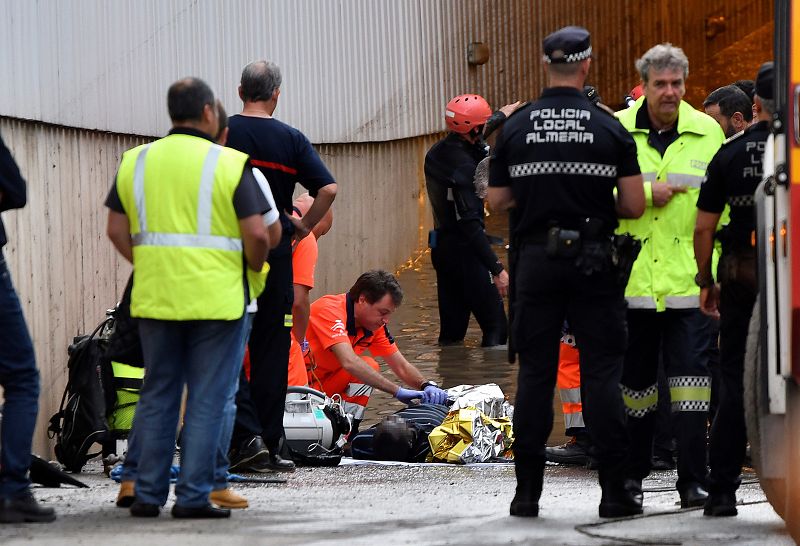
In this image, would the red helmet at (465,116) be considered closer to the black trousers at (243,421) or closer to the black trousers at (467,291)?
the black trousers at (467,291)

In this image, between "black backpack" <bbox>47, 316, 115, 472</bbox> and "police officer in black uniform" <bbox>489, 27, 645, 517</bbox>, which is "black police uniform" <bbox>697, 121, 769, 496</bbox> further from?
"black backpack" <bbox>47, 316, 115, 472</bbox>

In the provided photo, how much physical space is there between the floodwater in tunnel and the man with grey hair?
2524mm

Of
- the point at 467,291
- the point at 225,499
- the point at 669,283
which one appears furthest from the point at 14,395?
the point at 467,291

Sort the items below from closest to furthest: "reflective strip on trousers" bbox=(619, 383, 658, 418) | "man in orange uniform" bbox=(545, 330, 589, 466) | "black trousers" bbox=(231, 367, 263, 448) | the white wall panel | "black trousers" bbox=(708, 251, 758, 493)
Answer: "black trousers" bbox=(708, 251, 758, 493), "reflective strip on trousers" bbox=(619, 383, 658, 418), "black trousers" bbox=(231, 367, 263, 448), "man in orange uniform" bbox=(545, 330, 589, 466), the white wall panel

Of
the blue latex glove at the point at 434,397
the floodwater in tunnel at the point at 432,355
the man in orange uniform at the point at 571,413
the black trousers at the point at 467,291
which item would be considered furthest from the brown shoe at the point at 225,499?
the black trousers at the point at 467,291

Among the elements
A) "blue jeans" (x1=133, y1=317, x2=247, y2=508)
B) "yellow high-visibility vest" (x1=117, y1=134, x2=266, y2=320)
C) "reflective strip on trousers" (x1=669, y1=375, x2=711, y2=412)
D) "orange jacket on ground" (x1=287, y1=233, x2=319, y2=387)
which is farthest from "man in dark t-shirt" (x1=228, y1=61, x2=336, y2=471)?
"reflective strip on trousers" (x1=669, y1=375, x2=711, y2=412)

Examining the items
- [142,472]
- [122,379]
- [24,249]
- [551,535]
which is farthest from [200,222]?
[24,249]

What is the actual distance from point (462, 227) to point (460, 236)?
185mm

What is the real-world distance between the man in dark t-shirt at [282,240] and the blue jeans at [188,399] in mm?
1543

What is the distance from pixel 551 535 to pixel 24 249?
400 centimetres

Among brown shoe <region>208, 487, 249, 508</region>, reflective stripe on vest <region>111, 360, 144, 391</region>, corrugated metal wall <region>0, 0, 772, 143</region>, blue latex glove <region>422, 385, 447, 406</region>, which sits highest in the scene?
corrugated metal wall <region>0, 0, 772, 143</region>

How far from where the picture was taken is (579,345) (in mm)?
6516

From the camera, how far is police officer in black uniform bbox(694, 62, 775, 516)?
6477 mm

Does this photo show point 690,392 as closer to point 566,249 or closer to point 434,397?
point 566,249
